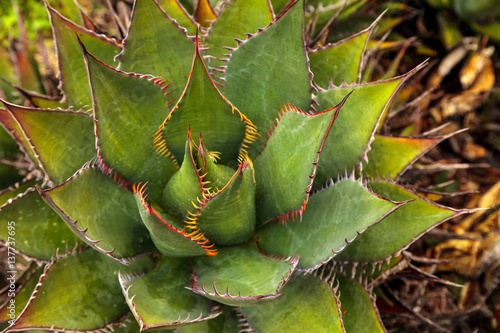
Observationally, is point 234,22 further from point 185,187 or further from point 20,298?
point 20,298

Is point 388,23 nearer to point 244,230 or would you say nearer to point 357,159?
point 357,159

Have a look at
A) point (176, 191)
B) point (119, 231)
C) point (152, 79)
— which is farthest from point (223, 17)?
point (119, 231)

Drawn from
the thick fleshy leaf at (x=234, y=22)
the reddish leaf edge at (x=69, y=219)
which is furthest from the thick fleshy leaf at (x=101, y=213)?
the thick fleshy leaf at (x=234, y=22)

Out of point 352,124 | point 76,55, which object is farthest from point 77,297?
point 352,124

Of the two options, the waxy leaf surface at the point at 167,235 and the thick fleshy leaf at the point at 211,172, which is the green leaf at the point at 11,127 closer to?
the waxy leaf surface at the point at 167,235

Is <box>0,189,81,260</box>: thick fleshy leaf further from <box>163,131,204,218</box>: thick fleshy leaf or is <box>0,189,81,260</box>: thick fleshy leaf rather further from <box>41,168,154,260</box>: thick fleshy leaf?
<box>163,131,204,218</box>: thick fleshy leaf

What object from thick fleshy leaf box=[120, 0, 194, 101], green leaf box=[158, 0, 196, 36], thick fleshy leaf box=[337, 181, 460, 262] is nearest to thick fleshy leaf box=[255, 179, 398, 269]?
thick fleshy leaf box=[337, 181, 460, 262]
